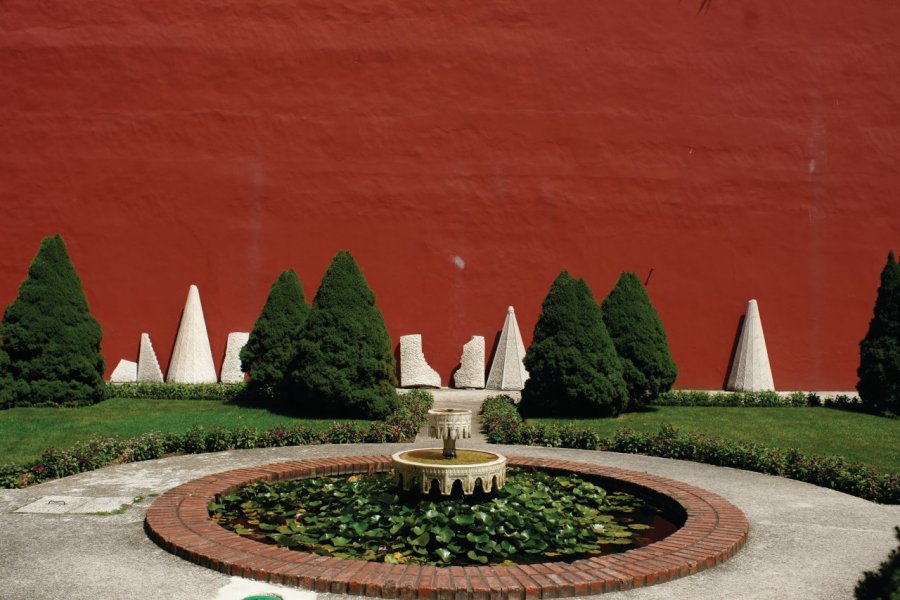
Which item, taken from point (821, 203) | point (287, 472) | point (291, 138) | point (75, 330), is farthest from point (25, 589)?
point (821, 203)

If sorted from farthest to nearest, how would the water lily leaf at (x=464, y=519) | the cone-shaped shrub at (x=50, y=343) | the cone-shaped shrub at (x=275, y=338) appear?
the cone-shaped shrub at (x=275, y=338), the cone-shaped shrub at (x=50, y=343), the water lily leaf at (x=464, y=519)

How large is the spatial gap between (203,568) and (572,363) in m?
6.45

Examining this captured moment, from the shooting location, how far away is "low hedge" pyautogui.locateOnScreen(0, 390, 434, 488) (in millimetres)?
5742

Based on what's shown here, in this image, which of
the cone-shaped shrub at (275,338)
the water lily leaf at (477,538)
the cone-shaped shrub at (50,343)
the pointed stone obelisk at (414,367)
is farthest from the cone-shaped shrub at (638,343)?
the cone-shaped shrub at (50,343)

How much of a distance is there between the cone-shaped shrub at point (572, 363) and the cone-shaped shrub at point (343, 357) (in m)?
1.77

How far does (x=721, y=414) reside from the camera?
33.6ft

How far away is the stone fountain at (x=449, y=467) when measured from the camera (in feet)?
15.8

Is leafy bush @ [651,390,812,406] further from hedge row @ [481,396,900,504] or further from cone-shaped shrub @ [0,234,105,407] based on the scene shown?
cone-shaped shrub @ [0,234,105,407]

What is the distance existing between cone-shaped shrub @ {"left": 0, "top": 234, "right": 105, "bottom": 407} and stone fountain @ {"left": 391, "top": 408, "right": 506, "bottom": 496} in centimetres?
649

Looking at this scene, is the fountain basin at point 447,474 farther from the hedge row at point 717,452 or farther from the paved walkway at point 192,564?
the hedge row at point 717,452

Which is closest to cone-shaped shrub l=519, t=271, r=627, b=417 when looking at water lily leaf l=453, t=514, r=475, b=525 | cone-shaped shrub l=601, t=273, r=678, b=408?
cone-shaped shrub l=601, t=273, r=678, b=408

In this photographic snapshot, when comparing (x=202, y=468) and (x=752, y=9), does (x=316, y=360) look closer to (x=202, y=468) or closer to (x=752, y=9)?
(x=202, y=468)

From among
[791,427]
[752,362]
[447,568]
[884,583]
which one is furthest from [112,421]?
[752,362]

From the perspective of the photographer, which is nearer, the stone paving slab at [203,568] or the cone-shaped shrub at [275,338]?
the stone paving slab at [203,568]
